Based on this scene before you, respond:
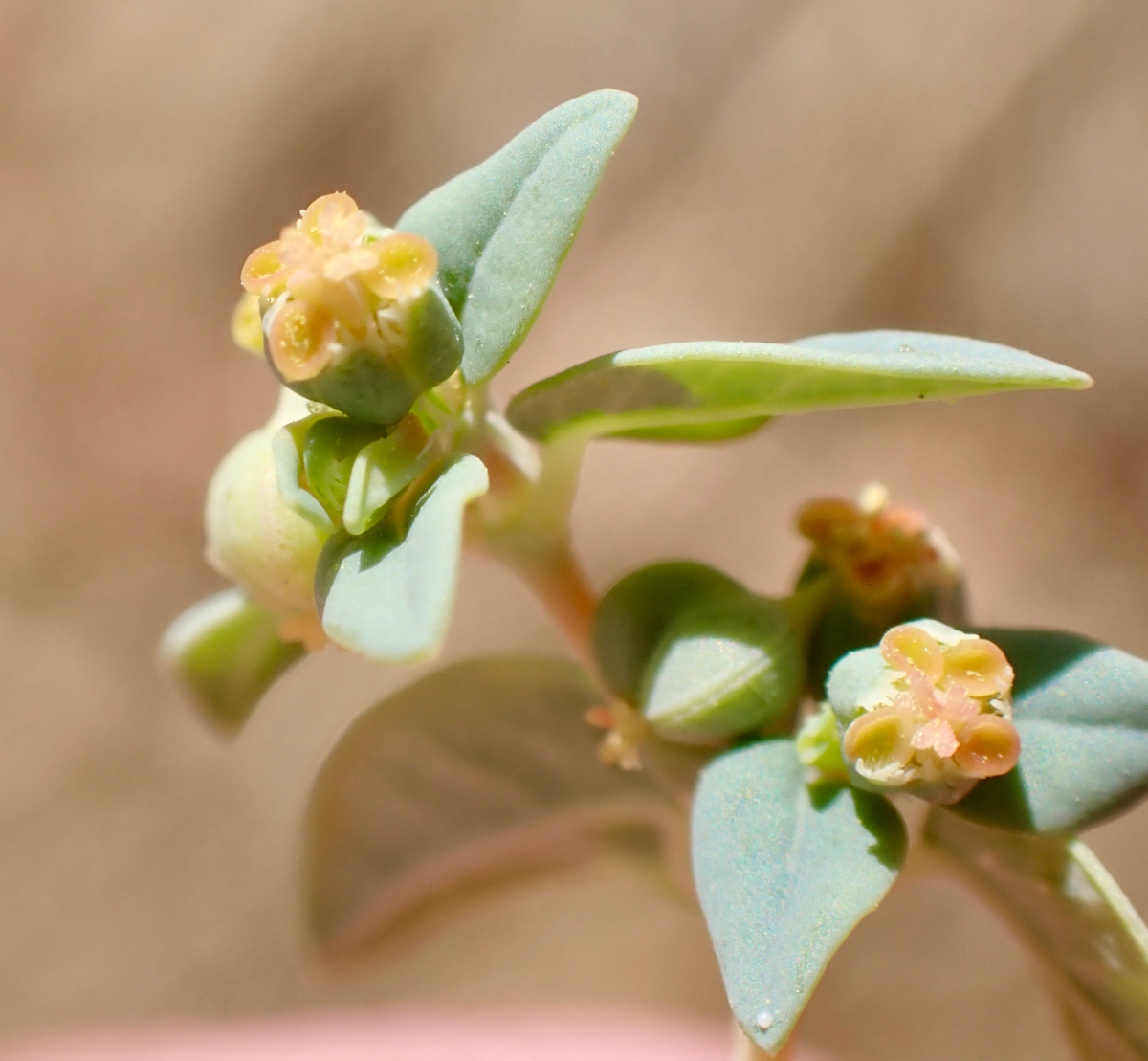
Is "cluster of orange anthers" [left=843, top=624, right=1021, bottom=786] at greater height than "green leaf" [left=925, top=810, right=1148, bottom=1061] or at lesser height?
greater

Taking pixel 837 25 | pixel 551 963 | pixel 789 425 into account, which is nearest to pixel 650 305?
pixel 789 425

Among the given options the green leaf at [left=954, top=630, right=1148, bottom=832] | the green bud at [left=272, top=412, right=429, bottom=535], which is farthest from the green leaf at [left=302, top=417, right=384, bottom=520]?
the green leaf at [left=954, top=630, right=1148, bottom=832]

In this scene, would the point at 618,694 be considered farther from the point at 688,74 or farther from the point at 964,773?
the point at 688,74

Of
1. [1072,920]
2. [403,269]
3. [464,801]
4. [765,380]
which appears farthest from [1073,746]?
[464,801]

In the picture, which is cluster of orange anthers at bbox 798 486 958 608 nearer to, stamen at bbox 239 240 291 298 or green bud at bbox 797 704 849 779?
green bud at bbox 797 704 849 779

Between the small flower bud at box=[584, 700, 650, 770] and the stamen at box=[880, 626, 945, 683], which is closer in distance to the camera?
the stamen at box=[880, 626, 945, 683]
